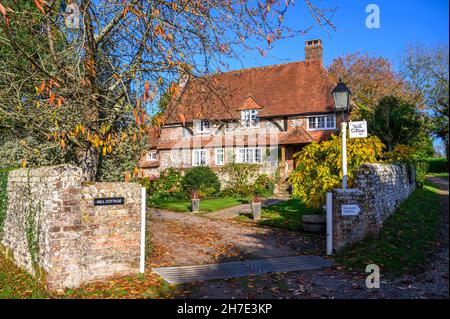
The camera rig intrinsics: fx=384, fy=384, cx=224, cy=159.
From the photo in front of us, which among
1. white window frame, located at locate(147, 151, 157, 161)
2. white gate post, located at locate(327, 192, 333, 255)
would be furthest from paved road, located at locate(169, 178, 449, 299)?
white window frame, located at locate(147, 151, 157, 161)

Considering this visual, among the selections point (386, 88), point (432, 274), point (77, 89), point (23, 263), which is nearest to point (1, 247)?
point (23, 263)

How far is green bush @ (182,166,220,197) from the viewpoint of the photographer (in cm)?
2395

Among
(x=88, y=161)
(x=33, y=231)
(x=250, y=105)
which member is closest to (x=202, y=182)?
(x=250, y=105)

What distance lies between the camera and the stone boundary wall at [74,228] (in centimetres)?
664

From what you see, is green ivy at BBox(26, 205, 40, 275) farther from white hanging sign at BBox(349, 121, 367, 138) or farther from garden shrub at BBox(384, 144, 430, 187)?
garden shrub at BBox(384, 144, 430, 187)

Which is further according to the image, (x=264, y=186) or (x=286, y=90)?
(x=286, y=90)

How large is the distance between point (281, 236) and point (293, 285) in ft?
15.3

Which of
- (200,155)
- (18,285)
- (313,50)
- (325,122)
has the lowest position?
(18,285)

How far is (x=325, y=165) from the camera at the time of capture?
482 inches

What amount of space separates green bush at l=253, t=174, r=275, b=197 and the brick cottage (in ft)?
3.95

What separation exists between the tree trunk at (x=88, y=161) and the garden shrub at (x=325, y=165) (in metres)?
6.36

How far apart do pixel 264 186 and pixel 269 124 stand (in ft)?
18.2

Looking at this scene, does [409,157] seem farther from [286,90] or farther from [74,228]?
[74,228]

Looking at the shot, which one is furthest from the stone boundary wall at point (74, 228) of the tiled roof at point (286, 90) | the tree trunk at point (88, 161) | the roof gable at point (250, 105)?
the roof gable at point (250, 105)
